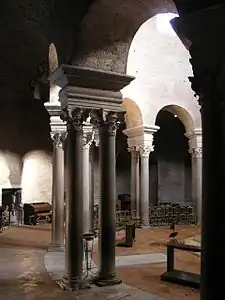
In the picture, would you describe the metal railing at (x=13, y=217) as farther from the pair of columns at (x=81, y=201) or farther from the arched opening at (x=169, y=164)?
the pair of columns at (x=81, y=201)

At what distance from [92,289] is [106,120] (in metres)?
3.18

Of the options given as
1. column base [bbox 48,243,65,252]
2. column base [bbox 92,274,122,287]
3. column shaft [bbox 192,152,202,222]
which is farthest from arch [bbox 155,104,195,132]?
column base [bbox 92,274,122,287]

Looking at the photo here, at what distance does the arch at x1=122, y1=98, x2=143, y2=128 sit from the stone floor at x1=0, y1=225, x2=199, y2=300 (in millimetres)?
5631

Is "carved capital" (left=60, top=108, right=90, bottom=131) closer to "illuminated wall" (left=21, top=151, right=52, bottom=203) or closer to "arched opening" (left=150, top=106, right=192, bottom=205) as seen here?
"illuminated wall" (left=21, top=151, right=52, bottom=203)

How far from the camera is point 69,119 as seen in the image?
7988mm

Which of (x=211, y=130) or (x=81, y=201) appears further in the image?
(x=81, y=201)

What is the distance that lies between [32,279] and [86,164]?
4130mm

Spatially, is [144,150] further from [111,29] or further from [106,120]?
[111,29]

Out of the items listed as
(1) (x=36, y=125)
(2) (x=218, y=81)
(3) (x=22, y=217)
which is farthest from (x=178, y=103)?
(2) (x=218, y=81)

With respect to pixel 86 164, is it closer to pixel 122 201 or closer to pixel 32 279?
pixel 32 279

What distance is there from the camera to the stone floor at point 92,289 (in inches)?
299

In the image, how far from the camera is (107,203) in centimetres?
811

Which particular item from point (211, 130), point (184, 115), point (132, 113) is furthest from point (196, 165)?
point (211, 130)

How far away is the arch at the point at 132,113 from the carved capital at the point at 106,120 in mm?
10075
